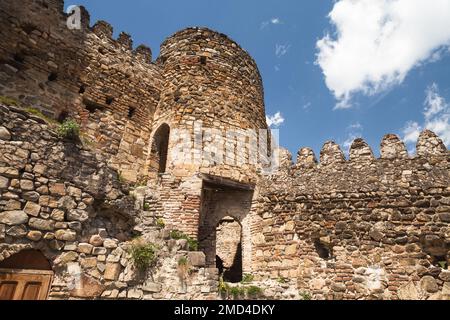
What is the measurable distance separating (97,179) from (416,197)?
7510 mm

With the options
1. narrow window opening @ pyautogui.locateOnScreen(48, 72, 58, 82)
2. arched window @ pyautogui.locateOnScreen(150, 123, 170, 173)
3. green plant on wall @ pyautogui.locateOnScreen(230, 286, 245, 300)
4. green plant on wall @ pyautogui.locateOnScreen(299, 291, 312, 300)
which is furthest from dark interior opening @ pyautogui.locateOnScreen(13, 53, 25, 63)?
green plant on wall @ pyautogui.locateOnScreen(299, 291, 312, 300)

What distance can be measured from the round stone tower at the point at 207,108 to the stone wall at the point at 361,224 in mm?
1818

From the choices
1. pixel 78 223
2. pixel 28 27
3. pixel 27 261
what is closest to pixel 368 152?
pixel 78 223

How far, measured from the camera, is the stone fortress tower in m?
5.58

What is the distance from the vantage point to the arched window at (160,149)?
413 inches

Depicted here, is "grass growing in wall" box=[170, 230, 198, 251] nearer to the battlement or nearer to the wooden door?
the wooden door

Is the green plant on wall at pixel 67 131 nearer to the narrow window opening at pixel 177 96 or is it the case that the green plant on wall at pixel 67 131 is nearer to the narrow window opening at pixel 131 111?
the narrow window opening at pixel 131 111

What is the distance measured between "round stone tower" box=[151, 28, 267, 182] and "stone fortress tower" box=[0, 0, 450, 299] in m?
0.05

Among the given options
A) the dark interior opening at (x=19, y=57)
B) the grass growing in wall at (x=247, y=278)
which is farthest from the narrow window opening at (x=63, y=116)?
the grass growing in wall at (x=247, y=278)

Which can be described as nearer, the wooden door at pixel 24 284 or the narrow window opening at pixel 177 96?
the wooden door at pixel 24 284

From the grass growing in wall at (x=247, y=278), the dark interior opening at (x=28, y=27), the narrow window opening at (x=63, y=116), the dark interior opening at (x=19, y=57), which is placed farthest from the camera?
the narrow window opening at (x=63, y=116)

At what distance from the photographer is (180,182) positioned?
8773mm

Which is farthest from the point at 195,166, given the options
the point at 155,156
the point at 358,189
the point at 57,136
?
the point at 358,189
